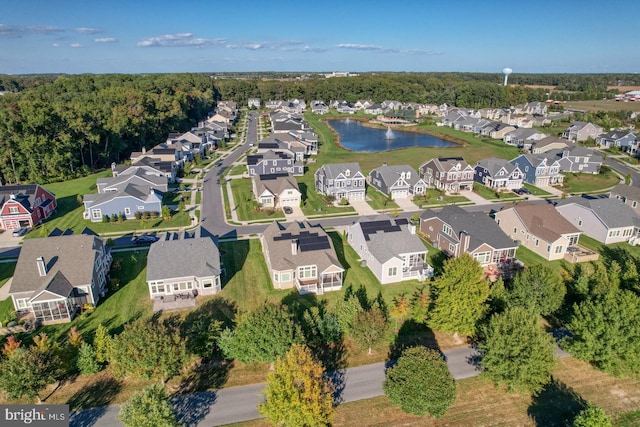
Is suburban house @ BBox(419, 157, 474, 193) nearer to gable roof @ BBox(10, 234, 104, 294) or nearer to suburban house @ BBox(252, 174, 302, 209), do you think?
suburban house @ BBox(252, 174, 302, 209)

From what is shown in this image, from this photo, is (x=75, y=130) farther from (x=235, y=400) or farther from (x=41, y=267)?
(x=235, y=400)

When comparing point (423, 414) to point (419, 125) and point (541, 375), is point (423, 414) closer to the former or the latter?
point (541, 375)

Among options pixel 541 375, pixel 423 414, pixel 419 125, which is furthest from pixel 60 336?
pixel 419 125

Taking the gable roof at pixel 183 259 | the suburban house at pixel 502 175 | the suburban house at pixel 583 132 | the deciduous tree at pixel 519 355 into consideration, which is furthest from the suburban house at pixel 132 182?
the suburban house at pixel 583 132

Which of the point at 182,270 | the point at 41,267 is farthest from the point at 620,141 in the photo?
the point at 41,267

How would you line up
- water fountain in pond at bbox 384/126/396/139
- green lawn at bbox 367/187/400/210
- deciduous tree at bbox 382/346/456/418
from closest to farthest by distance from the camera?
deciduous tree at bbox 382/346/456/418 < green lawn at bbox 367/187/400/210 < water fountain in pond at bbox 384/126/396/139

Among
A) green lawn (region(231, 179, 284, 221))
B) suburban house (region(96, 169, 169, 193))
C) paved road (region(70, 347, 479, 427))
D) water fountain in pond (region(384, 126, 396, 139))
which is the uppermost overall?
water fountain in pond (region(384, 126, 396, 139))

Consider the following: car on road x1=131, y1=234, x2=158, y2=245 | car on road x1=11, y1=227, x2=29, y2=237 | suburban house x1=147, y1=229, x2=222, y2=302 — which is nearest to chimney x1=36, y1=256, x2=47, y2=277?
suburban house x1=147, y1=229, x2=222, y2=302
